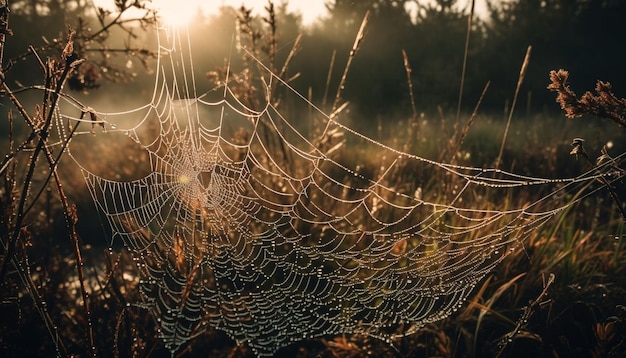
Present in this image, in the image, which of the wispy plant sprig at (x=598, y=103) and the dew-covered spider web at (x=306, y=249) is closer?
the wispy plant sprig at (x=598, y=103)

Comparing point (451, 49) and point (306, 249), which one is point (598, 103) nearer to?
point (306, 249)

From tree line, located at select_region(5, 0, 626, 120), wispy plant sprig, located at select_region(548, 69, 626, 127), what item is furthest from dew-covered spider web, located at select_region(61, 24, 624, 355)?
tree line, located at select_region(5, 0, 626, 120)

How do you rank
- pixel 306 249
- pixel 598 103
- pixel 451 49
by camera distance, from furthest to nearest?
pixel 451 49
pixel 306 249
pixel 598 103

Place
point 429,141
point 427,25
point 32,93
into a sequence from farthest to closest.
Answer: point 32,93 < point 427,25 < point 429,141

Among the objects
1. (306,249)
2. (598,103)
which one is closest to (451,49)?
(306,249)

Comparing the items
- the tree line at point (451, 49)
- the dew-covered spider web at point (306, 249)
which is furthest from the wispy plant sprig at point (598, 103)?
the tree line at point (451, 49)

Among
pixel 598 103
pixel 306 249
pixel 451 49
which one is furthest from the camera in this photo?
pixel 451 49

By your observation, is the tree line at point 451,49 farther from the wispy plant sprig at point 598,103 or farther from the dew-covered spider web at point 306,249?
the wispy plant sprig at point 598,103

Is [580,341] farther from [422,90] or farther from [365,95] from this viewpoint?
[365,95]

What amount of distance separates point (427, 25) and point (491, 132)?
1397 cm

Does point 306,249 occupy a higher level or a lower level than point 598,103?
lower

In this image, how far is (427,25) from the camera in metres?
21.7

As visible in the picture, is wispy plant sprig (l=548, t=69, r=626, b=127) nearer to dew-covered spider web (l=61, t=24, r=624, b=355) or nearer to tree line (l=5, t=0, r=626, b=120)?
dew-covered spider web (l=61, t=24, r=624, b=355)

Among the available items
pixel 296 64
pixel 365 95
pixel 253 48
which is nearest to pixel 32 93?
pixel 296 64
